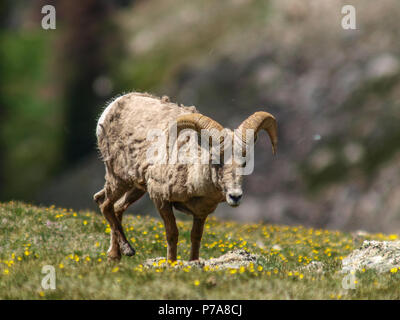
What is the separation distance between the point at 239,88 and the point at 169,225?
26.8 m

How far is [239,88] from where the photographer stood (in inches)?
1519

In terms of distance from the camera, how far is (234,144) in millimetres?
11320

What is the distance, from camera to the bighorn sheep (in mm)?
11578

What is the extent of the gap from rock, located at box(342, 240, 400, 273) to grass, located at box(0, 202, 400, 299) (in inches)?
10.8

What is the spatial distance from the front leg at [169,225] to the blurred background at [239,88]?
759 inches

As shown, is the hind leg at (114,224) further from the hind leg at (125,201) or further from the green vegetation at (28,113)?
the green vegetation at (28,113)

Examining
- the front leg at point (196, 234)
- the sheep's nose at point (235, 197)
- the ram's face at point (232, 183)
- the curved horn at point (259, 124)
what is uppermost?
the curved horn at point (259, 124)

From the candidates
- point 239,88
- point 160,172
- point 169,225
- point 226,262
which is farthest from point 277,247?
point 239,88

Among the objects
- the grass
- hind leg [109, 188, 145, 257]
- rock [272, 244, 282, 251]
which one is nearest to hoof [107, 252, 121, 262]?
the grass

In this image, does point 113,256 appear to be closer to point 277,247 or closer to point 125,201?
point 125,201

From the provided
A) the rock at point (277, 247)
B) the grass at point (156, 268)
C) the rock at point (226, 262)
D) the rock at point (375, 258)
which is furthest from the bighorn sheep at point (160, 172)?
the rock at point (277, 247)

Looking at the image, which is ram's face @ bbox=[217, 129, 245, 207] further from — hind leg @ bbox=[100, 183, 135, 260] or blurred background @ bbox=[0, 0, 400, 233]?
blurred background @ bbox=[0, 0, 400, 233]

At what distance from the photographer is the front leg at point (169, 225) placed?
12352 mm
